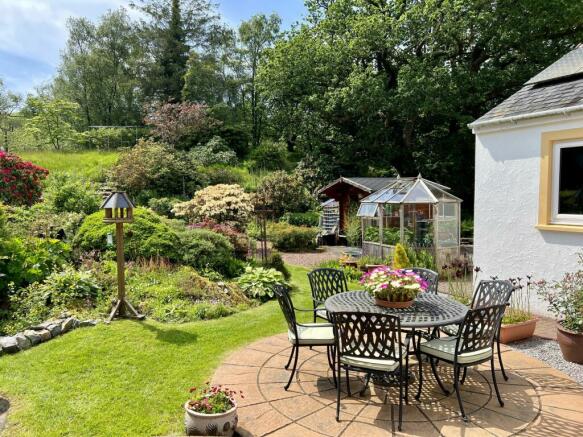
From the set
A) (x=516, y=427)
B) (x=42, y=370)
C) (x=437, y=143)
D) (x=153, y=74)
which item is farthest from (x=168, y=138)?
(x=516, y=427)

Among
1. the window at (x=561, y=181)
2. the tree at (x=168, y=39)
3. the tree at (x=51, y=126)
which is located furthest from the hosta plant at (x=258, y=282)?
the tree at (x=168, y=39)

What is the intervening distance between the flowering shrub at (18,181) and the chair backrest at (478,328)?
41.4 feet

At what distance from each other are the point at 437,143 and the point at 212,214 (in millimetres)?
13467

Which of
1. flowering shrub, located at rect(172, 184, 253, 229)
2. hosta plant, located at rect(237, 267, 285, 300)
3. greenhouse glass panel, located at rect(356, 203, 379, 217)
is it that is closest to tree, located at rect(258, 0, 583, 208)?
greenhouse glass panel, located at rect(356, 203, 379, 217)

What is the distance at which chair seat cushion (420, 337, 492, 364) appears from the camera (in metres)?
3.71

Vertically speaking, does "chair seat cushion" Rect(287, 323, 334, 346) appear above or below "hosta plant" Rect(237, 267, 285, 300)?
above

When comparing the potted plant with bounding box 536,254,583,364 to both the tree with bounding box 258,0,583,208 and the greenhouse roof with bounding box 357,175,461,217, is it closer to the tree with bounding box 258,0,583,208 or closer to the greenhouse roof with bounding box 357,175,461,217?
the greenhouse roof with bounding box 357,175,461,217

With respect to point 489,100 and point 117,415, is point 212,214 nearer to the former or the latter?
point 117,415

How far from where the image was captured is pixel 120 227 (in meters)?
6.12

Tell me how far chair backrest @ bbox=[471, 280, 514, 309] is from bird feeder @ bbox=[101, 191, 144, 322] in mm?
4936

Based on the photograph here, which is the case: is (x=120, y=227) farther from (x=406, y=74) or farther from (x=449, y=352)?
(x=406, y=74)

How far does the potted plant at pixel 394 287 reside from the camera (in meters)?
4.03

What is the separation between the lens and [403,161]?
20.8m

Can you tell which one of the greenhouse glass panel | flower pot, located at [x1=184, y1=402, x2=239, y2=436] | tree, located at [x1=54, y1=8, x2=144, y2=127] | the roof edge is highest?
tree, located at [x1=54, y1=8, x2=144, y2=127]
